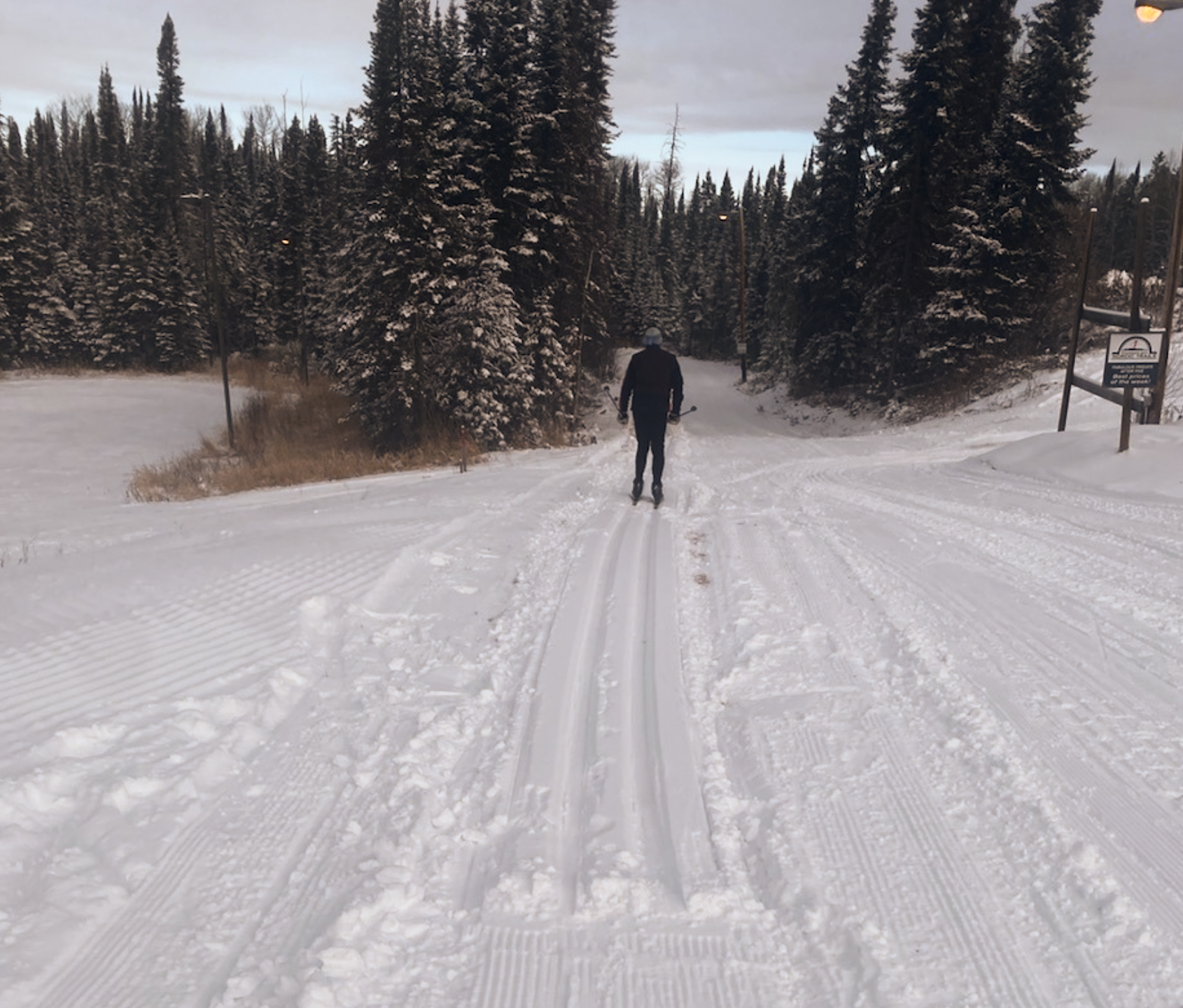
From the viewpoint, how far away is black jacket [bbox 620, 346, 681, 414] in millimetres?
8766

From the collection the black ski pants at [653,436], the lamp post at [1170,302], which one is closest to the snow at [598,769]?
the black ski pants at [653,436]

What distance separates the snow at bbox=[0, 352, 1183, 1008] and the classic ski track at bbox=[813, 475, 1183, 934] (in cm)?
2

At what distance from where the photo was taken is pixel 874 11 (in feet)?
102

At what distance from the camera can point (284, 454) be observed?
22906mm

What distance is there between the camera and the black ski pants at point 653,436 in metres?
8.77

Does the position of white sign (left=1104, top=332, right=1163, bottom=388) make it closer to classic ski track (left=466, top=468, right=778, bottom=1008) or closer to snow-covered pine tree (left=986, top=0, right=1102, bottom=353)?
classic ski track (left=466, top=468, right=778, bottom=1008)

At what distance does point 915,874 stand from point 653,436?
6.48 meters

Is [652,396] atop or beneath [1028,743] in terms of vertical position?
atop

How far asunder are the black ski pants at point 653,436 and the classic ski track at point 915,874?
207 inches

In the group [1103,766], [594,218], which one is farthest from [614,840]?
[594,218]

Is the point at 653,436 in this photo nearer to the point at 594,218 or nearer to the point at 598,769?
the point at 598,769

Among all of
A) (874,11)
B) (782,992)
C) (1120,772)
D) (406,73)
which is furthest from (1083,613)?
(874,11)

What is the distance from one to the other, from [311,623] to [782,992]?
3.72 m

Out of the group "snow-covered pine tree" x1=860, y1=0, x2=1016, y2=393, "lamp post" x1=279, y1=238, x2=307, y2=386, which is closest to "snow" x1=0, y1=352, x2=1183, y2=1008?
"snow-covered pine tree" x1=860, y1=0, x2=1016, y2=393
